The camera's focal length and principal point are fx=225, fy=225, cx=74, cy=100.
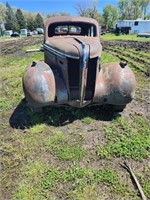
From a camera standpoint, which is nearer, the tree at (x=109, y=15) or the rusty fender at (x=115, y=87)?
the rusty fender at (x=115, y=87)

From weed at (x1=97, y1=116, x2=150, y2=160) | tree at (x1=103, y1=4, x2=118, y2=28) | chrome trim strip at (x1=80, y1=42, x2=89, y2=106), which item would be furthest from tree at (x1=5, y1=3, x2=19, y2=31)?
weed at (x1=97, y1=116, x2=150, y2=160)

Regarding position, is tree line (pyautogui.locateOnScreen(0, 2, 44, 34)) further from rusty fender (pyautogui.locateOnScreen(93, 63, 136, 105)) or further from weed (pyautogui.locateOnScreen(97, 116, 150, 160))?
weed (pyautogui.locateOnScreen(97, 116, 150, 160))

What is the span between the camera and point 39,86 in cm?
404

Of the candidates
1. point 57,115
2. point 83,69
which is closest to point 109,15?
point 57,115

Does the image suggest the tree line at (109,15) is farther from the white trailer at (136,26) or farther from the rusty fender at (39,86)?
the rusty fender at (39,86)

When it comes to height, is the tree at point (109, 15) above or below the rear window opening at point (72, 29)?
above

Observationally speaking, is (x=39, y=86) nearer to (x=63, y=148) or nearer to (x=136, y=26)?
(x=63, y=148)

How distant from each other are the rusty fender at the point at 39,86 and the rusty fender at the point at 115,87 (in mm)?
862

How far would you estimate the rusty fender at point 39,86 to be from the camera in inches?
159

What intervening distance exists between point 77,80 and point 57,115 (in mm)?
976

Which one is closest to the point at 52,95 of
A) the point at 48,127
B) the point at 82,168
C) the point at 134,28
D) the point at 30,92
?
the point at 30,92

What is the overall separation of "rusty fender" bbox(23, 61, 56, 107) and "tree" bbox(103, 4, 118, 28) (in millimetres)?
68388

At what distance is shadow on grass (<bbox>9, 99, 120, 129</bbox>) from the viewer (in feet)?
15.0

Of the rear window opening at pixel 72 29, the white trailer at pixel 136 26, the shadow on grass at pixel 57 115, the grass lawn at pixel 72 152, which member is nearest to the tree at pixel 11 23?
the white trailer at pixel 136 26
